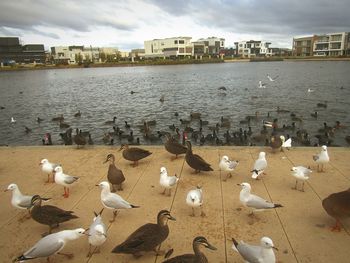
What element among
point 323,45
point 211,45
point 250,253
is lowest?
point 250,253

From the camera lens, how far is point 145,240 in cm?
518

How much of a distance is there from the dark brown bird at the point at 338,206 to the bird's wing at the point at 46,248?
5131 millimetres

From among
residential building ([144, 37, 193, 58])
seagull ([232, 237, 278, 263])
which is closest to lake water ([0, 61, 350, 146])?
seagull ([232, 237, 278, 263])

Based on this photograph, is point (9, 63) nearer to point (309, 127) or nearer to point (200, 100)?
point (200, 100)

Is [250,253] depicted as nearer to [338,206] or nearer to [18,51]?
[338,206]

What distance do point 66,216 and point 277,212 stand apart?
460cm

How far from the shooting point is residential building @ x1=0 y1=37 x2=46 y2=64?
5704 inches

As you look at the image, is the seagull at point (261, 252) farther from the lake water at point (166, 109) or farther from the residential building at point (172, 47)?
the residential building at point (172, 47)

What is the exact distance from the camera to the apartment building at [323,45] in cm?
14588

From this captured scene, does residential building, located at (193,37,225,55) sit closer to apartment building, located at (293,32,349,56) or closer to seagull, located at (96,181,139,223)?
apartment building, located at (293,32,349,56)

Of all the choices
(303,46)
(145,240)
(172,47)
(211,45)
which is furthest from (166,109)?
(211,45)

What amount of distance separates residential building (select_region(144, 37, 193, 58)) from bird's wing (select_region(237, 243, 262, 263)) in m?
166

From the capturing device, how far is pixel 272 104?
31859 millimetres

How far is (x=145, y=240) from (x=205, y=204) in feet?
7.43
